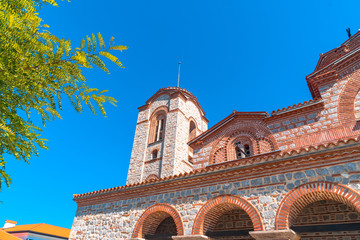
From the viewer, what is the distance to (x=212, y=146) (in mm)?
11484

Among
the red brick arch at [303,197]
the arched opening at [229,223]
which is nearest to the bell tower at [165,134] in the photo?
the arched opening at [229,223]

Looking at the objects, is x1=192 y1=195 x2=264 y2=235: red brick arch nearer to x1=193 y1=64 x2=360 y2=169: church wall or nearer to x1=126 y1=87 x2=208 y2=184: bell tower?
x1=193 y1=64 x2=360 y2=169: church wall

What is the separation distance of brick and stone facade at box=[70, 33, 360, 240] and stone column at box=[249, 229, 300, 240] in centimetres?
2

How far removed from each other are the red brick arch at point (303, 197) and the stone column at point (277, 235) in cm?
11

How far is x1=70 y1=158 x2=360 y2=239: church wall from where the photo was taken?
17.7 feet

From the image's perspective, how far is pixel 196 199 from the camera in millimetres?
6926

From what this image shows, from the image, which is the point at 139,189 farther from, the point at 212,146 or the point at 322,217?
the point at 322,217

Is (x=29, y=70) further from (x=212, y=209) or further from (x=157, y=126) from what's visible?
A: (x=157, y=126)

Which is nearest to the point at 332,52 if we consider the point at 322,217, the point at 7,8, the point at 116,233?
the point at 322,217

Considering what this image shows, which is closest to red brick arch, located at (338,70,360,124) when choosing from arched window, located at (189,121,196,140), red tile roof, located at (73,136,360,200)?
red tile roof, located at (73,136,360,200)

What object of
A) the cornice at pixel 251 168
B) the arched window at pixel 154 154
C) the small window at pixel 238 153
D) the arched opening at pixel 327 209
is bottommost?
the arched opening at pixel 327 209

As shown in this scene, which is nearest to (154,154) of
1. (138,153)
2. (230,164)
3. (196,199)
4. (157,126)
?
(138,153)

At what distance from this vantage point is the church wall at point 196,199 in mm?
5406

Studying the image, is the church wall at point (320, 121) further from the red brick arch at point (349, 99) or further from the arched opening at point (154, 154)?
the arched opening at point (154, 154)
